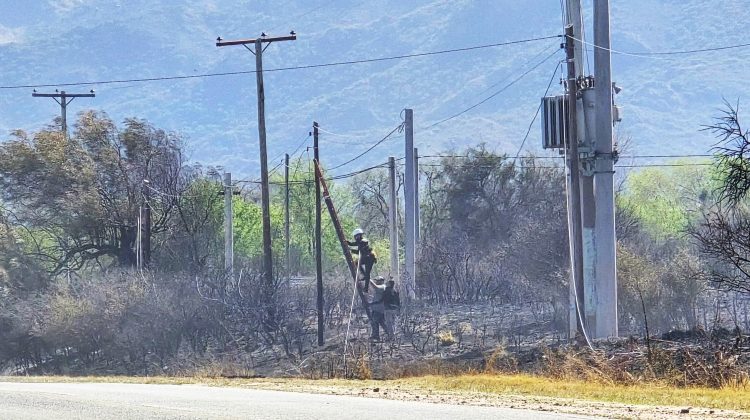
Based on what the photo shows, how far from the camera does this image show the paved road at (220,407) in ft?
51.0

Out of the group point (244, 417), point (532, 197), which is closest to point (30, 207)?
point (532, 197)

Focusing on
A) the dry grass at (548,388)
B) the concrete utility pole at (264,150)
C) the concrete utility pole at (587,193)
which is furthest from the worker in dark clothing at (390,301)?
the dry grass at (548,388)

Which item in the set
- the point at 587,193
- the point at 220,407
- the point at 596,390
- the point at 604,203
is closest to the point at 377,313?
the point at 587,193

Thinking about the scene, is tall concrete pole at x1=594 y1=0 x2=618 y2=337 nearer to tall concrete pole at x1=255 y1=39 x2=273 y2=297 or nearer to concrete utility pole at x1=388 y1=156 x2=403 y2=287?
concrete utility pole at x1=388 y1=156 x2=403 y2=287

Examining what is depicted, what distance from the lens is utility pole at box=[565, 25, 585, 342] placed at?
29.2 m

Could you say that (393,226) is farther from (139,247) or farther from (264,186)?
(139,247)

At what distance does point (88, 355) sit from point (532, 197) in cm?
2481

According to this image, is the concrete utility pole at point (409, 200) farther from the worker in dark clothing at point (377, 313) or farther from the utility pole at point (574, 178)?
the utility pole at point (574, 178)

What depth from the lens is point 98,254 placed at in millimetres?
55469

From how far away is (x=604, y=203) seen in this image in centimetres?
2902

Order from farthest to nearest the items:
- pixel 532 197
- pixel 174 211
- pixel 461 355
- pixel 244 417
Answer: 1. pixel 532 197
2. pixel 174 211
3. pixel 461 355
4. pixel 244 417

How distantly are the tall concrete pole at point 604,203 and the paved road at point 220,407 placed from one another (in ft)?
35.9

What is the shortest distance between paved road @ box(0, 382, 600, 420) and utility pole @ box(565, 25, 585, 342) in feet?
37.3

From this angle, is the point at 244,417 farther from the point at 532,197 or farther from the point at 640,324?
the point at 532,197
